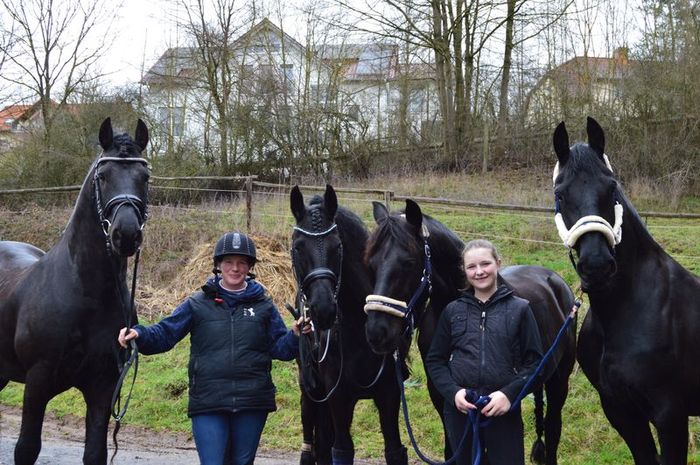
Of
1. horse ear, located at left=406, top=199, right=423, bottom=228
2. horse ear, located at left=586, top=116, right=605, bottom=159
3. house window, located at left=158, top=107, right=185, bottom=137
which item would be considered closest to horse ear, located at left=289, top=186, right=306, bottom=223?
horse ear, located at left=406, top=199, right=423, bottom=228

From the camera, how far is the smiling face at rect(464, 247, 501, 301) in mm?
3258

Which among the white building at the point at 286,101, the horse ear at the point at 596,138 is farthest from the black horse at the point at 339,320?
the white building at the point at 286,101

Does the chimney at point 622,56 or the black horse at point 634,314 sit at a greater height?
the chimney at point 622,56

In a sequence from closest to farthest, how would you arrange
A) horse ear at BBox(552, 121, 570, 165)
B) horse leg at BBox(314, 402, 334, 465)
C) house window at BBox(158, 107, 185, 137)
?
1. horse ear at BBox(552, 121, 570, 165)
2. horse leg at BBox(314, 402, 334, 465)
3. house window at BBox(158, 107, 185, 137)

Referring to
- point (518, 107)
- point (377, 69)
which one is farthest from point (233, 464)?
point (377, 69)

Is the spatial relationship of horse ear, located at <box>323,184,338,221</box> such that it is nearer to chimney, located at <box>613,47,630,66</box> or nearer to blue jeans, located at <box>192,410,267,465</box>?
blue jeans, located at <box>192,410,267,465</box>

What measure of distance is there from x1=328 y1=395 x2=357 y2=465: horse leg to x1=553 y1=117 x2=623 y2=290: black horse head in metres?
1.69

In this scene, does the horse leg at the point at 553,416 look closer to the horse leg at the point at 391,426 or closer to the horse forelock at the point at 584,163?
the horse leg at the point at 391,426

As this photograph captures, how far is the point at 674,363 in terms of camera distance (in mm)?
3416

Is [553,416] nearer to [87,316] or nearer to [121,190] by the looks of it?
[87,316]

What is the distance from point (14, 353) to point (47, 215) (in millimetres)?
10846

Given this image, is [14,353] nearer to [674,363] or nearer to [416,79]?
[674,363]

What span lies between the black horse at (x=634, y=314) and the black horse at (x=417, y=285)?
448 mm

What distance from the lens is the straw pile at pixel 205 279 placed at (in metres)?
10.4
